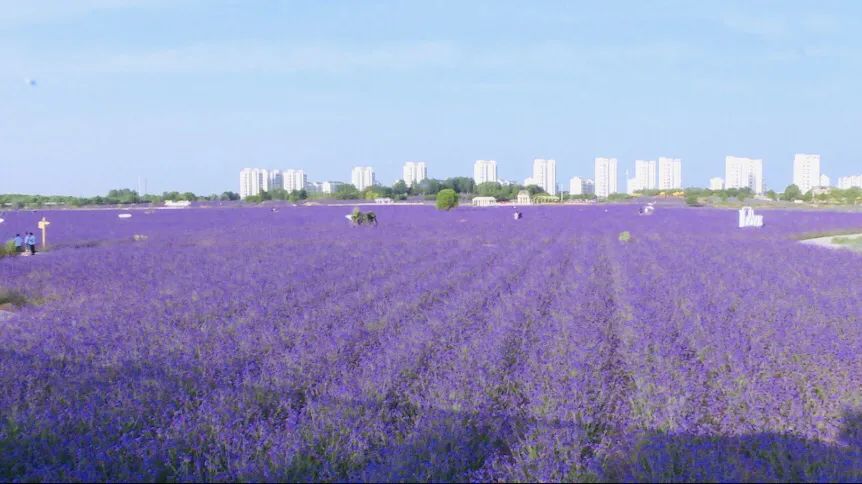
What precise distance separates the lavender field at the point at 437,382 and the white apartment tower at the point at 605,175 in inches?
6167

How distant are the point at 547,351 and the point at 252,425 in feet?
7.70

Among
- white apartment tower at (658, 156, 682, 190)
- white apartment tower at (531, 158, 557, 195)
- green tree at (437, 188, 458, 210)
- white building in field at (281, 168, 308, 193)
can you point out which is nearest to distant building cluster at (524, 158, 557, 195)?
white apartment tower at (531, 158, 557, 195)

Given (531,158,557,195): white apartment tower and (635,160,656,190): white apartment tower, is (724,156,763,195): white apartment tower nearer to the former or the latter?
(635,160,656,190): white apartment tower

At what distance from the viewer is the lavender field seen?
9.72ft

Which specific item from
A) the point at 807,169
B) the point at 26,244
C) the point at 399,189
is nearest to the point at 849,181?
the point at 807,169

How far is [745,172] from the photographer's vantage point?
481ft

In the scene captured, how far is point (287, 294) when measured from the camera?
27.7ft

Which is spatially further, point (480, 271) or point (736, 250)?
point (736, 250)

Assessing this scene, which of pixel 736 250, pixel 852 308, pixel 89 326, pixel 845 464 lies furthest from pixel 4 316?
pixel 736 250

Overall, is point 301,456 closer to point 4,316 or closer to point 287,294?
point 287,294

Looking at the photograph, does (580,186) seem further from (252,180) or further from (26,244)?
(26,244)

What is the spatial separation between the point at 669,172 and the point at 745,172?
53.9ft

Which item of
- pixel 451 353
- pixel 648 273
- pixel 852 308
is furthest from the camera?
pixel 648 273

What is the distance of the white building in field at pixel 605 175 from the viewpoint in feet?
528
